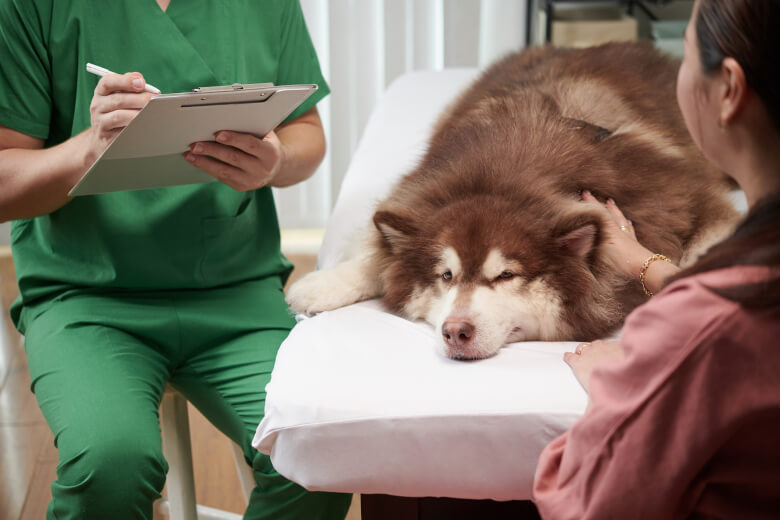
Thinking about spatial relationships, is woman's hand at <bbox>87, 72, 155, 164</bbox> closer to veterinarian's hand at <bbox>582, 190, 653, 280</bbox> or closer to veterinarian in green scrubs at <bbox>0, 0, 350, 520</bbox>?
veterinarian in green scrubs at <bbox>0, 0, 350, 520</bbox>

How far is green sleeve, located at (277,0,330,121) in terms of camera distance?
5.43 ft

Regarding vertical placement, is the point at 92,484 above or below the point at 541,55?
below

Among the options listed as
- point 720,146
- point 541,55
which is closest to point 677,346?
point 720,146

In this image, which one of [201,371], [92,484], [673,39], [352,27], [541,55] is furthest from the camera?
[352,27]

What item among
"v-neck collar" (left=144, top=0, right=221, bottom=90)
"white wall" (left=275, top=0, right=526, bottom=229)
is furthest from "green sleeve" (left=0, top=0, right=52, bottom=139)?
"white wall" (left=275, top=0, right=526, bottom=229)

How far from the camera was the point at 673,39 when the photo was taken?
10.6ft

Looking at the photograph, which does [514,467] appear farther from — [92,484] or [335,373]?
[92,484]

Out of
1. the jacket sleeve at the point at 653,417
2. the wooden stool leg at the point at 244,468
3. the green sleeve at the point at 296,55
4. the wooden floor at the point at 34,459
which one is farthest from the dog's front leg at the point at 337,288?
the jacket sleeve at the point at 653,417

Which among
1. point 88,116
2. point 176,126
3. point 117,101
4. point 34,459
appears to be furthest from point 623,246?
point 34,459

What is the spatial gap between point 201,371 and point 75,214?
399mm

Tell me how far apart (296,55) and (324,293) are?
0.58 meters

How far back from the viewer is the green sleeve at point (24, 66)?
1334 mm

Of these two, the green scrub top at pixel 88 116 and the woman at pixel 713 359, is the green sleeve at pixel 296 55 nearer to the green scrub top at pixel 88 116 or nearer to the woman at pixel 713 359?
the green scrub top at pixel 88 116

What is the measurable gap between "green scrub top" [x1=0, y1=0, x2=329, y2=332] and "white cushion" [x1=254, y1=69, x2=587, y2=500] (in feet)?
1.41
